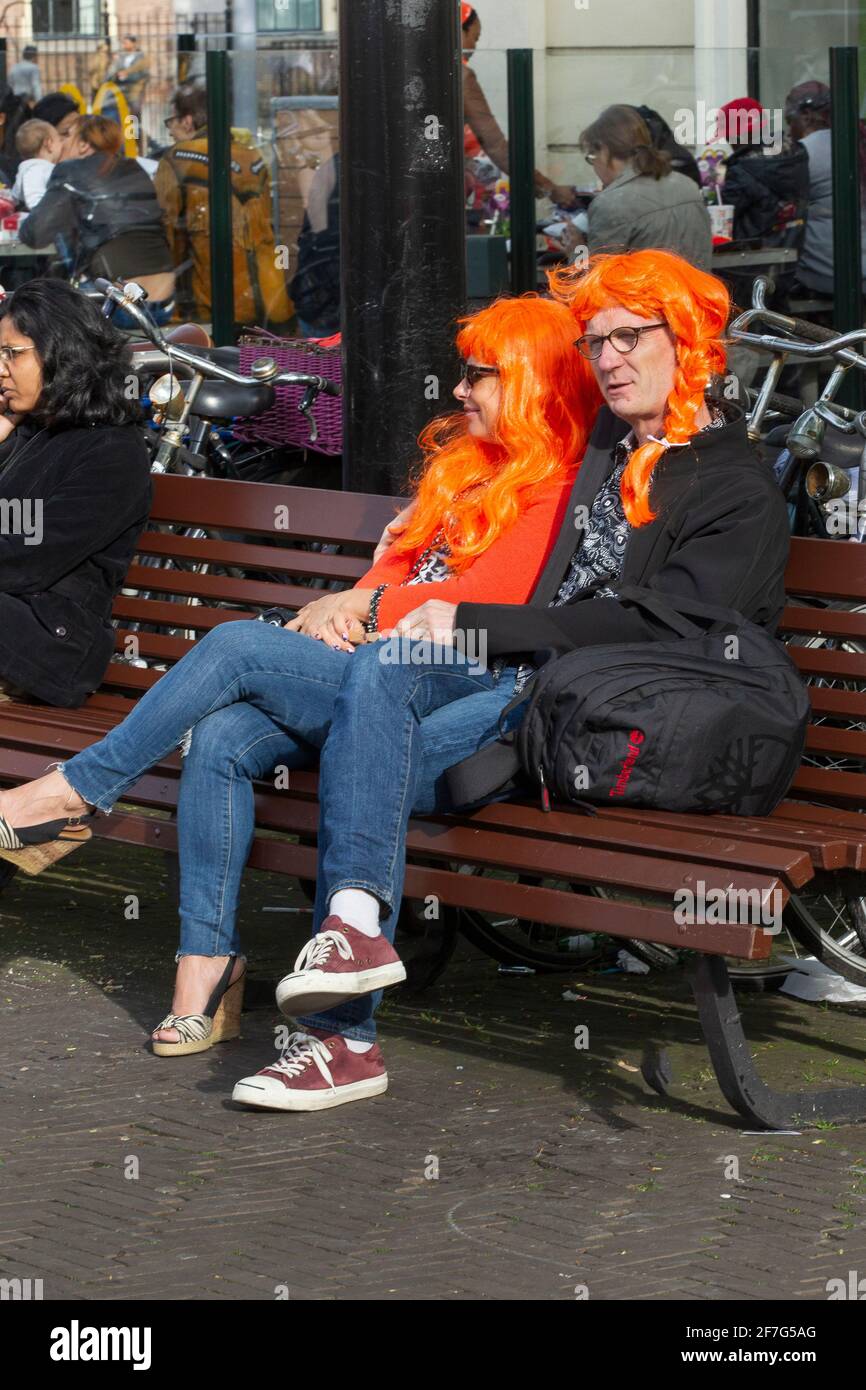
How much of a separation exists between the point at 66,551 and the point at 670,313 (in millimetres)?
1664

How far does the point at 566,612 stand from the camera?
4160 millimetres

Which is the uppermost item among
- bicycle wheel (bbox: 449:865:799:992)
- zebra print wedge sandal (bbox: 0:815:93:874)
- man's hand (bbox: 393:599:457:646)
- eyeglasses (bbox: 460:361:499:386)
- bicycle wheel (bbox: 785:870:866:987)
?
eyeglasses (bbox: 460:361:499:386)

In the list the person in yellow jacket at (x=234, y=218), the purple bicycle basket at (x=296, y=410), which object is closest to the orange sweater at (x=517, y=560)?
the purple bicycle basket at (x=296, y=410)

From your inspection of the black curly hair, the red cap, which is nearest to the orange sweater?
the black curly hair

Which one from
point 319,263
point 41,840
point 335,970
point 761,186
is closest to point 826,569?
point 335,970

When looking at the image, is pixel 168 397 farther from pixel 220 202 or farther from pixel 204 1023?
pixel 220 202

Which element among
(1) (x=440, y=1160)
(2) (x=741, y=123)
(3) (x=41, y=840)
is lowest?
(1) (x=440, y=1160)

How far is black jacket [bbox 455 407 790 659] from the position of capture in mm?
4094

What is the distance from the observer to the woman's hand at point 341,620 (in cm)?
468

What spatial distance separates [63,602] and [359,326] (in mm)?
1027

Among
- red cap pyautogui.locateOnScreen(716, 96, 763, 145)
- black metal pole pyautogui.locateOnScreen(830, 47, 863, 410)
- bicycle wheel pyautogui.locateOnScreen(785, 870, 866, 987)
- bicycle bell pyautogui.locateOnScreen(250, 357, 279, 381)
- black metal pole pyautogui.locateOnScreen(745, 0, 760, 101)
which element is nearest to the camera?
bicycle wheel pyautogui.locateOnScreen(785, 870, 866, 987)

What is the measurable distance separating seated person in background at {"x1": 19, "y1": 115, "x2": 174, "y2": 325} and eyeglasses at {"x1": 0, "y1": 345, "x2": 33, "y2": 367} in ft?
16.6

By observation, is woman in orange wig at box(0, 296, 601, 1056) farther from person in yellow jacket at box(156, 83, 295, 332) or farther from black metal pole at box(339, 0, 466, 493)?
person in yellow jacket at box(156, 83, 295, 332)
